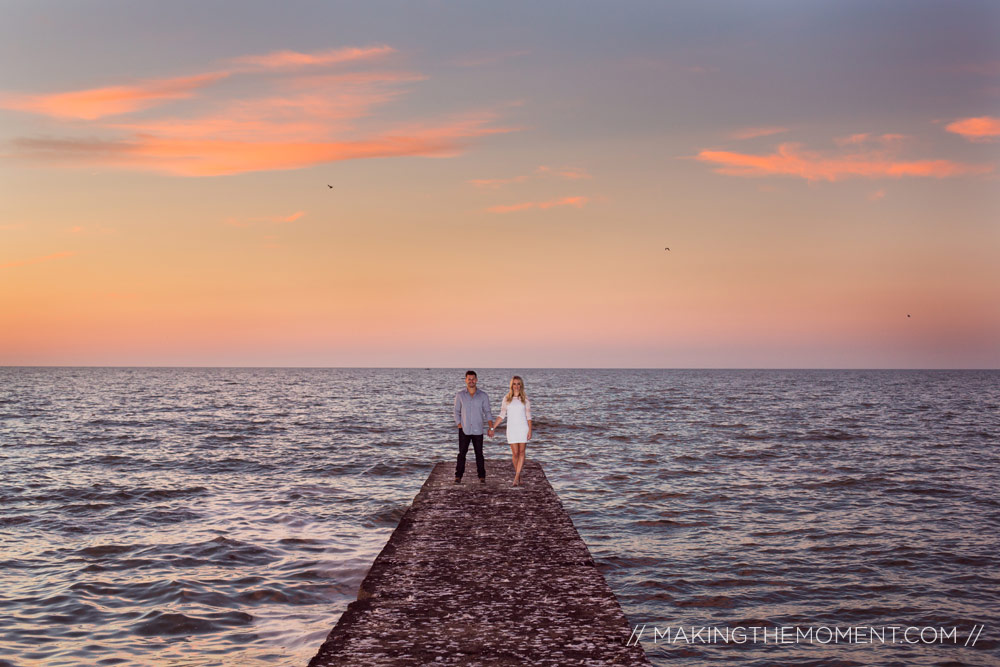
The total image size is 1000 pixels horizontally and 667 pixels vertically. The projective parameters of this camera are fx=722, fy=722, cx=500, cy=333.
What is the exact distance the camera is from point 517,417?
1340cm

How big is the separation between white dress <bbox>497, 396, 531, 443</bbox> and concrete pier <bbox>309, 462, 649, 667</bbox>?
6.81 ft

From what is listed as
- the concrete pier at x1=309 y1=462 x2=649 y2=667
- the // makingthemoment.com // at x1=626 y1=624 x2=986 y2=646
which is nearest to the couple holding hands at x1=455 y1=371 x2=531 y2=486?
the concrete pier at x1=309 y1=462 x2=649 y2=667

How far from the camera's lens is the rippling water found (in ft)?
29.1

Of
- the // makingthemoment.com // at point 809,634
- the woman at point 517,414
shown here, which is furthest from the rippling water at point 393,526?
the woman at point 517,414

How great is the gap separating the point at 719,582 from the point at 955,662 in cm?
319

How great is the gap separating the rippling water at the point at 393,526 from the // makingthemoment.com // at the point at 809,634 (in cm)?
17

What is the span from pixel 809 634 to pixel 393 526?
26.6ft

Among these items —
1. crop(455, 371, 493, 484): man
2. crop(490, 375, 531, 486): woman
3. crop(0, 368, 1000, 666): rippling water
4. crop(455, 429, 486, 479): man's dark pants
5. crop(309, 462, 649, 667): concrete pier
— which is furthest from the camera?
crop(455, 429, 486, 479): man's dark pants

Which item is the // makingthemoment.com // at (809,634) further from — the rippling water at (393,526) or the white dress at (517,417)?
the white dress at (517,417)

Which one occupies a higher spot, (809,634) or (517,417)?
(517,417)

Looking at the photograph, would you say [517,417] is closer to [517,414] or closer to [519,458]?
[517,414]

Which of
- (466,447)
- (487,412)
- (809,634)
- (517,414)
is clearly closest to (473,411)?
(487,412)

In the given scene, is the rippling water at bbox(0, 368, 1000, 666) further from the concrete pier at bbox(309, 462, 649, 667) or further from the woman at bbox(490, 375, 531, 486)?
the woman at bbox(490, 375, 531, 486)

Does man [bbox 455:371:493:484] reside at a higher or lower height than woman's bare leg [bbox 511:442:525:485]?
higher
